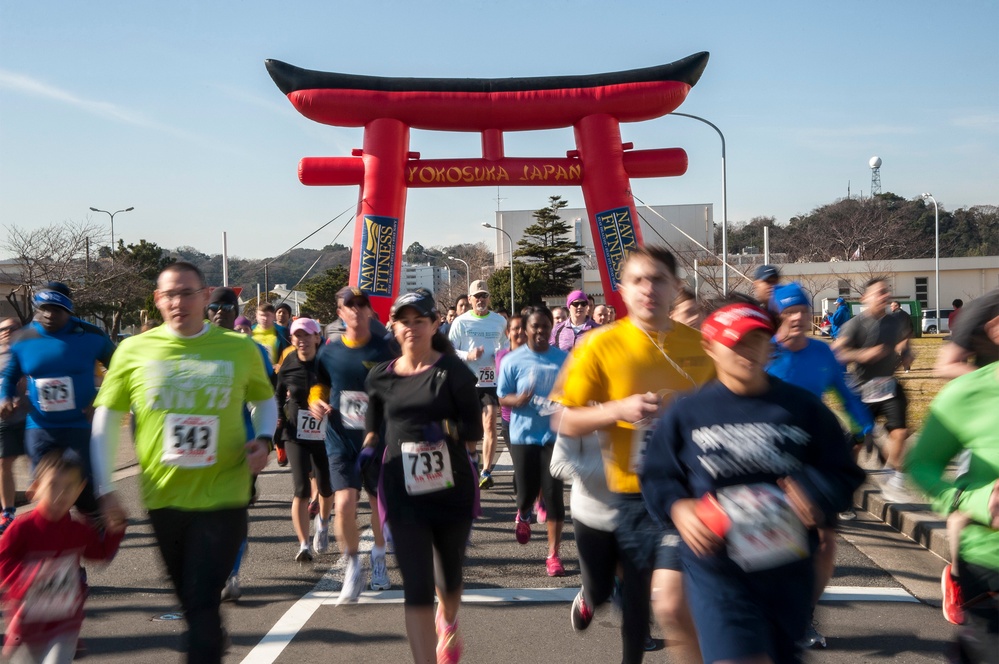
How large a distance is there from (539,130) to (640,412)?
16.1 m

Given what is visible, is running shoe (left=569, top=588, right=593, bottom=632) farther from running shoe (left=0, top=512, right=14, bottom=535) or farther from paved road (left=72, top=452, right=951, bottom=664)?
running shoe (left=0, top=512, right=14, bottom=535)

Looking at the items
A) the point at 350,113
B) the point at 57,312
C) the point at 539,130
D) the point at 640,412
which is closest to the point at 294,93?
the point at 350,113

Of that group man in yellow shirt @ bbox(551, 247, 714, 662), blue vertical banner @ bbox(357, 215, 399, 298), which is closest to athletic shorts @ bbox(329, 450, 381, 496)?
man in yellow shirt @ bbox(551, 247, 714, 662)

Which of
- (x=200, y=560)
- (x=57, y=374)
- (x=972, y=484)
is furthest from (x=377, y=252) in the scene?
(x=972, y=484)

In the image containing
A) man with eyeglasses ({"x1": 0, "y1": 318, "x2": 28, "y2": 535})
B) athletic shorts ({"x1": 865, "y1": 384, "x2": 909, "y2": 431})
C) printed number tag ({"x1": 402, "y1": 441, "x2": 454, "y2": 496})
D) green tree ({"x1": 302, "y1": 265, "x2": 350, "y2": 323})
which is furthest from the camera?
green tree ({"x1": 302, "y1": 265, "x2": 350, "y2": 323})

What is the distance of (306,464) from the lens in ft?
23.3

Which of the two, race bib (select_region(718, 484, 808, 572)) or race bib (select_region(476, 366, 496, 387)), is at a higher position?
race bib (select_region(718, 484, 808, 572))

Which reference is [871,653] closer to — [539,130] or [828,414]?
[828,414]

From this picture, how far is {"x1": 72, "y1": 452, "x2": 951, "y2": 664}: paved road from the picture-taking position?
507cm

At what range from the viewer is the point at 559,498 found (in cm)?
663

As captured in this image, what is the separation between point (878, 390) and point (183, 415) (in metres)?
7.05

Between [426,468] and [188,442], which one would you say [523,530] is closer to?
[426,468]

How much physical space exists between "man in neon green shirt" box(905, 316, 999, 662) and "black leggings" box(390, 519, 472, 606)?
2.18 metres

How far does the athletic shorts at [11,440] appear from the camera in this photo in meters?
7.41
